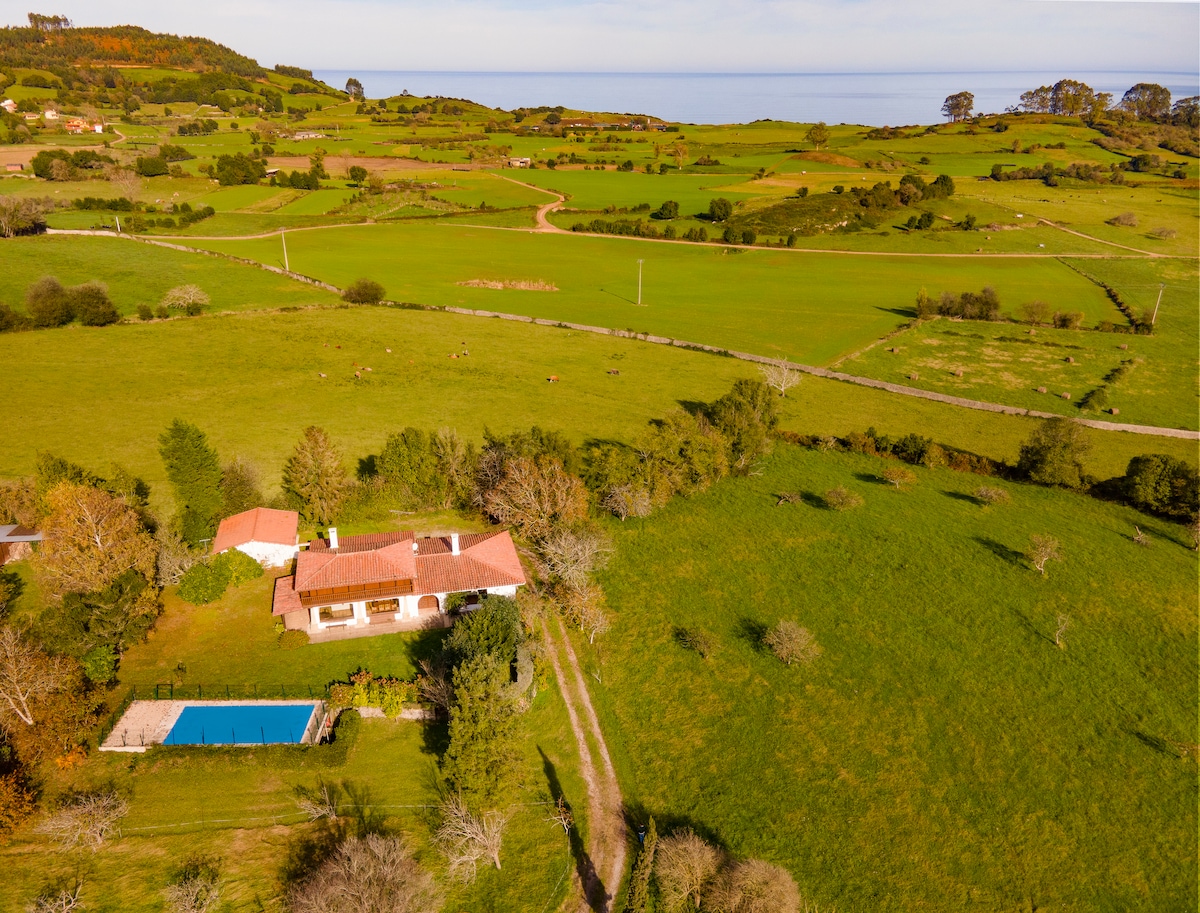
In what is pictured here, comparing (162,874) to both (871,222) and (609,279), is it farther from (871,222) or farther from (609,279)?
(871,222)

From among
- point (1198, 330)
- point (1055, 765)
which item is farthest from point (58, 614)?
point (1198, 330)

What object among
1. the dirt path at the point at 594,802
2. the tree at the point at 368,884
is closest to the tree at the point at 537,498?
the dirt path at the point at 594,802

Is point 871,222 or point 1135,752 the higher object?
point 871,222

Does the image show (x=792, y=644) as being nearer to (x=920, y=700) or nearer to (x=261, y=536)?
(x=920, y=700)

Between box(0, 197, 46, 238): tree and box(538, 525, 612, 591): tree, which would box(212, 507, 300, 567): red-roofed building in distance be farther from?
box(0, 197, 46, 238): tree

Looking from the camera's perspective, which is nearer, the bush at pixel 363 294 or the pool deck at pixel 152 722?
the pool deck at pixel 152 722

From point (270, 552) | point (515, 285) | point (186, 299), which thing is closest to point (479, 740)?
point (270, 552)

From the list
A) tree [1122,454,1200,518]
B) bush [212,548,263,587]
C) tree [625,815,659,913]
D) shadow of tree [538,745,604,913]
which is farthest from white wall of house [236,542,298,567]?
tree [1122,454,1200,518]

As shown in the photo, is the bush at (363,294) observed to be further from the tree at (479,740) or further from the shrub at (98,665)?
the tree at (479,740)
